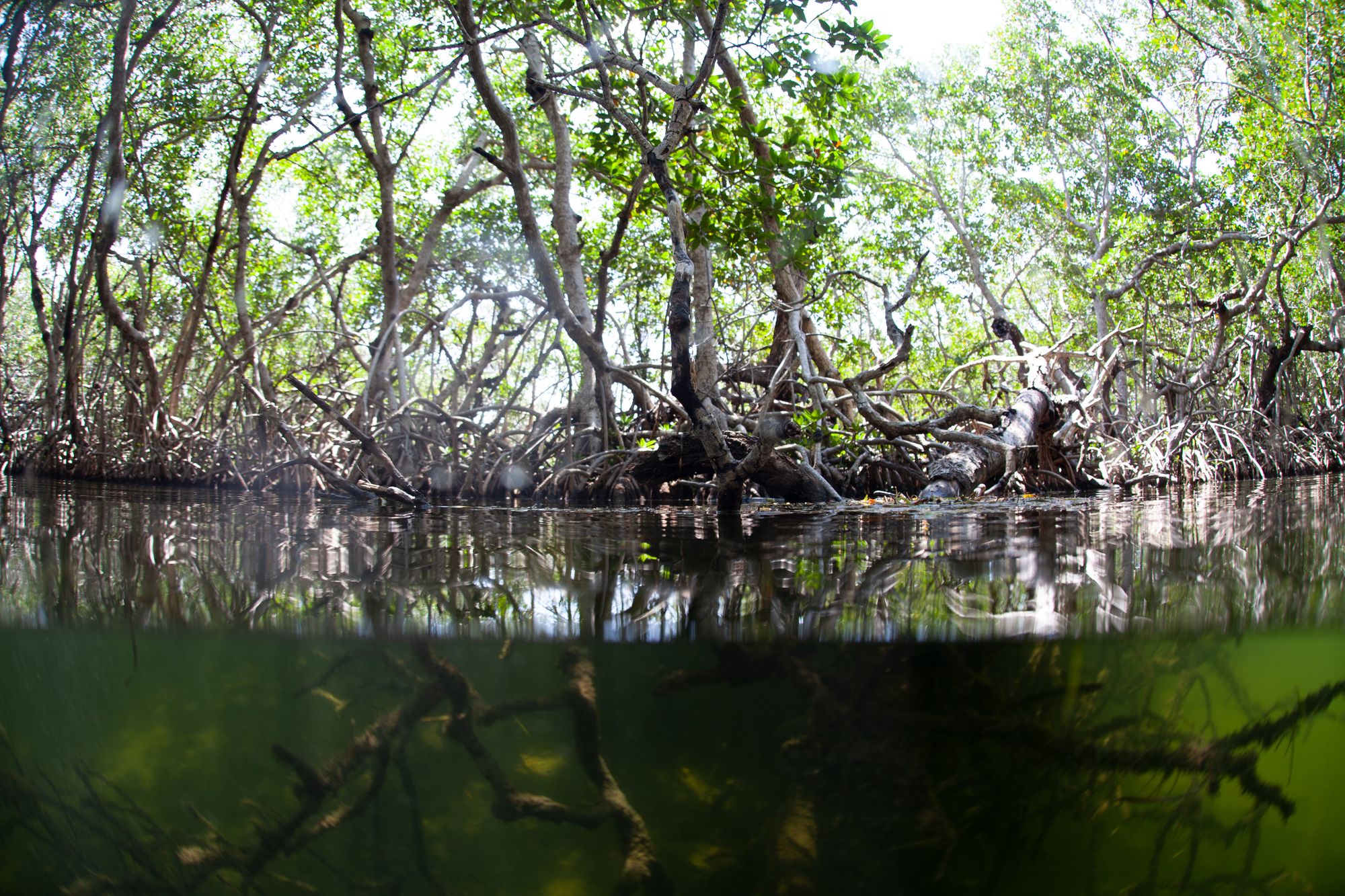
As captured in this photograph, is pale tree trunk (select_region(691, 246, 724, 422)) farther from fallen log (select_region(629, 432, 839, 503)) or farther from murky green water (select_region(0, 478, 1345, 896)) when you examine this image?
murky green water (select_region(0, 478, 1345, 896))

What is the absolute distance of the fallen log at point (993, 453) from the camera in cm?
503

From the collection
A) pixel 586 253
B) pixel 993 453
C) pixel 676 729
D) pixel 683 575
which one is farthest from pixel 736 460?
pixel 586 253

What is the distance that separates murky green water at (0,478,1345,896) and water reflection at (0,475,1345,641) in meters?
0.02

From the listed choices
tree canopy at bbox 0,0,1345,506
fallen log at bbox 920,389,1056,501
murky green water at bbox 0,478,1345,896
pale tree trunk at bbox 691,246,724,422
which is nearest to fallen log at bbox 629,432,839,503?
tree canopy at bbox 0,0,1345,506

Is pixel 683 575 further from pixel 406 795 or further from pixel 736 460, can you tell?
pixel 736 460

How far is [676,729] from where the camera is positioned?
1.50m

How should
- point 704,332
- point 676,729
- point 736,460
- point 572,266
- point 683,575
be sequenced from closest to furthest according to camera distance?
point 676,729, point 683,575, point 736,460, point 572,266, point 704,332

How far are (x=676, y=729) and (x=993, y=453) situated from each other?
435 cm

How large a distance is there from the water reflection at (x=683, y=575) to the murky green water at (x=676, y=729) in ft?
0.05

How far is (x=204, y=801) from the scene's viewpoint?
167 centimetres

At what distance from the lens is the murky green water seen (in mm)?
1484

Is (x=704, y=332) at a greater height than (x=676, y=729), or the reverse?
(x=704, y=332)

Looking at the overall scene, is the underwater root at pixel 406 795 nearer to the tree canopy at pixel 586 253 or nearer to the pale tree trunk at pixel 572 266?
the tree canopy at pixel 586 253

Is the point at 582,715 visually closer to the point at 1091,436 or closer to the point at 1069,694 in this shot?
the point at 1069,694
